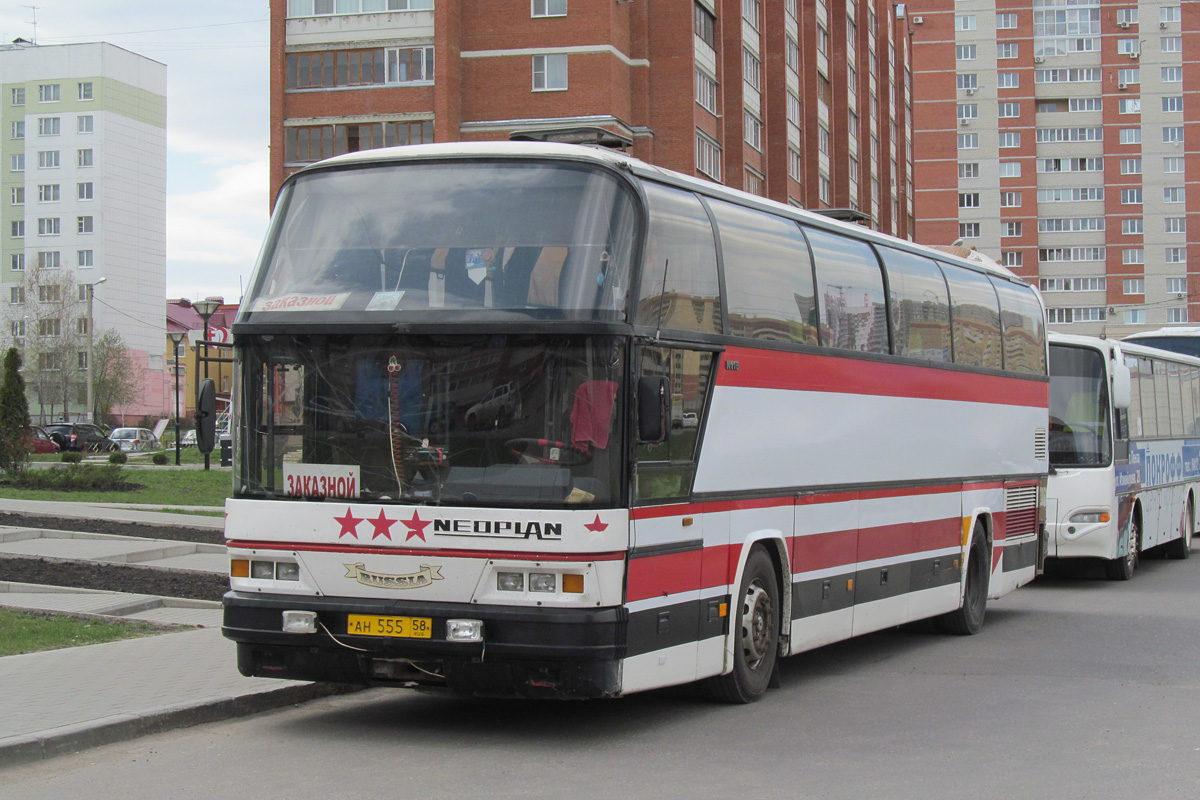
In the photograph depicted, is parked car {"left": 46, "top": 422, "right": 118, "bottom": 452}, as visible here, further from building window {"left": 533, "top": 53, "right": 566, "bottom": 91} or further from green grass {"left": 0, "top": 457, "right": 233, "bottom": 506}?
green grass {"left": 0, "top": 457, "right": 233, "bottom": 506}

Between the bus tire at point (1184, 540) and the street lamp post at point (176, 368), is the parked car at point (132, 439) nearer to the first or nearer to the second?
the street lamp post at point (176, 368)

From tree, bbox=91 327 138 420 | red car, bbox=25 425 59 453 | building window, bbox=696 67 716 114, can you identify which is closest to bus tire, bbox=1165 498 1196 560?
building window, bbox=696 67 716 114

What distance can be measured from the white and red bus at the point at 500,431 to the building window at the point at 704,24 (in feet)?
155

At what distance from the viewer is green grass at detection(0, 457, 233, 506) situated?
27219 mm

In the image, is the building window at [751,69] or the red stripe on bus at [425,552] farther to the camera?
the building window at [751,69]

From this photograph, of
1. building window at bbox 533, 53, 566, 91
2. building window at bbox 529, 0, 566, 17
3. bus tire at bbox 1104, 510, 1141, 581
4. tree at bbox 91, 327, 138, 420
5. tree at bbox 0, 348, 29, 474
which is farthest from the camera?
tree at bbox 91, 327, 138, 420

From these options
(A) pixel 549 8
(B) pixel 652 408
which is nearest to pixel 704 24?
(A) pixel 549 8

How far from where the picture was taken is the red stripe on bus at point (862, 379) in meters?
10.0

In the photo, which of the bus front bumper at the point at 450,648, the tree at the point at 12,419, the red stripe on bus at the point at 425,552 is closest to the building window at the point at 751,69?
the tree at the point at 12,419

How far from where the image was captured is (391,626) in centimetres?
829

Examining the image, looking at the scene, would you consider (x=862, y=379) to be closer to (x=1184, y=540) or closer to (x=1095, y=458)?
(x=1095, y=458)

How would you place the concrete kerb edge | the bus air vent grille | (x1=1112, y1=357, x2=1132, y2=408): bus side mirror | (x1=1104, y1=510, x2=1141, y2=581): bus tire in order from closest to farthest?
the concrete kerb edge
the bus air vent grille
(x1=1112, y1=357, x2=1132, y2=408): bus side mirror
(x1=1104, y1=510, x2=1141, y2=581): bus tire

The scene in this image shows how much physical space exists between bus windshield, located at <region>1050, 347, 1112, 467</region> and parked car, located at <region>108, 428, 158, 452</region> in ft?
195

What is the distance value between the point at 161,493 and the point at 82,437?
42.8 m
